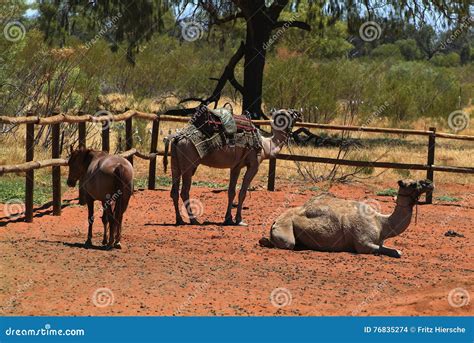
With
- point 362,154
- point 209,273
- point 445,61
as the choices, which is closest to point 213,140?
point 209,273

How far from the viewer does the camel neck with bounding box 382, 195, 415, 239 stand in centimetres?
1112

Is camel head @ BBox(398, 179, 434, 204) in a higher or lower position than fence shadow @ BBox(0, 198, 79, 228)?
higher

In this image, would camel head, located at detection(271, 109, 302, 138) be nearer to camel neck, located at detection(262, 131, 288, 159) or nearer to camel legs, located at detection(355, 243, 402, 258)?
camel neck, located at detection(262, 131, 288, 159)

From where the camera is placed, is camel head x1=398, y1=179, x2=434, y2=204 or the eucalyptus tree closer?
camel head x1=398, y1=179, x2=434, y2=204

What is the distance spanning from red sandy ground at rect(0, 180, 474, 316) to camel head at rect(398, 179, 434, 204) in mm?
683

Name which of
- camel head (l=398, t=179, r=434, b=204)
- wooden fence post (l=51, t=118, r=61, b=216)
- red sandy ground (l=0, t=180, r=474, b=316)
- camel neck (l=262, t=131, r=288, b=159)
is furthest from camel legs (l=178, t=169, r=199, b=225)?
camel head (l=398, t=179, r=434, b=204)

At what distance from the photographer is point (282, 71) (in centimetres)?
2950

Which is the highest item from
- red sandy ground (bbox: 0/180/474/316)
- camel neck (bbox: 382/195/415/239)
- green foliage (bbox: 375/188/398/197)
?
camel neck (bbox: 382/195/415/239)

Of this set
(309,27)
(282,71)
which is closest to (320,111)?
(282,71)

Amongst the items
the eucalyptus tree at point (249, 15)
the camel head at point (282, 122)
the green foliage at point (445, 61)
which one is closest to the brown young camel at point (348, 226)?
the camel head at point (282, 122)

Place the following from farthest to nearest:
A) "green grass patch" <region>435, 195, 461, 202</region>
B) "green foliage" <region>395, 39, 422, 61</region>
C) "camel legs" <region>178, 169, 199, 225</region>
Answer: "green foliage" <region>395, 39, 422, 61</region> < "green grass patch" <region>435, 195, 461, 202</region> < "camel legs" <region>178, 169, 199, 225</region>

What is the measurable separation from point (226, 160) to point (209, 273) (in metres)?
4.04

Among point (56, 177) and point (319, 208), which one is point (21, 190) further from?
point (319, 208)

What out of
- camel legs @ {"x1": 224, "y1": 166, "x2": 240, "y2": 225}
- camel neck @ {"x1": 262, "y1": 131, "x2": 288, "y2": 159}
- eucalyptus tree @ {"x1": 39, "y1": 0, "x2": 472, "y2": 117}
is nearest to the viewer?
camel legs @ {"x1": 224, "y1": 166, "x2": 240, "y2": 225}
